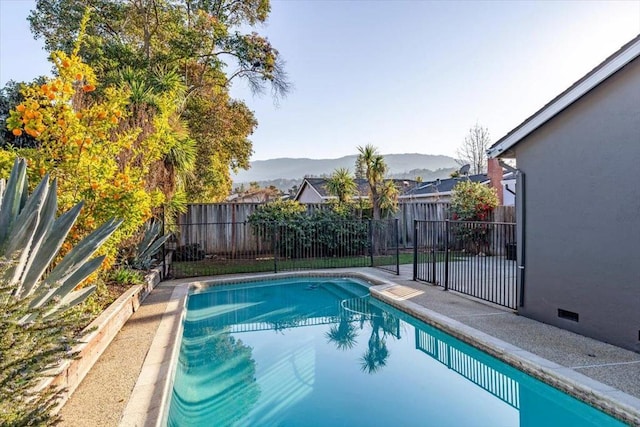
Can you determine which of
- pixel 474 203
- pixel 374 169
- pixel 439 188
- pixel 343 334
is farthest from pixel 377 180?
pixel 439 188

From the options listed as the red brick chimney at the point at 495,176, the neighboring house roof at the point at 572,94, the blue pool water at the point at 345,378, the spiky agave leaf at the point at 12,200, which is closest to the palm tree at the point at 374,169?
the blue pool water at the point at 345,378

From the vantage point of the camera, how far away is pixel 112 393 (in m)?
4.04

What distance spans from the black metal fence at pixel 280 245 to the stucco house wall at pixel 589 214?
7.08 m

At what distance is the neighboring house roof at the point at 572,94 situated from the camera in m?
5.02

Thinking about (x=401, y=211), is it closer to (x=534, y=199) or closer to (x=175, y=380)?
(x=534, y=199)

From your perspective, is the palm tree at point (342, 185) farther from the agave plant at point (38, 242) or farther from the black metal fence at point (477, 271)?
the agave plant at point (38, 242)

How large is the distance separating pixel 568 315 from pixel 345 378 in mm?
3508

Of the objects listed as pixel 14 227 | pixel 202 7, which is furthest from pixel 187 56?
pixel 14 227

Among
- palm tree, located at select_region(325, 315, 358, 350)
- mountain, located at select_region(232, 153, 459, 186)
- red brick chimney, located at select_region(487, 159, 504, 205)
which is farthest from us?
mountain, located at select_region(232, 153, 459, 186)

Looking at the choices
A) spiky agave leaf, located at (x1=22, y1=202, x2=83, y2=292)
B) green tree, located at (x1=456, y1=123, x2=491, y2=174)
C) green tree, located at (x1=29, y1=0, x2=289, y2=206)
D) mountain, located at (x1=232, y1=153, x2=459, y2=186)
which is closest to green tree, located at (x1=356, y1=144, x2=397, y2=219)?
green tree, located at (x1=29, y1=0, x2=289, y2=206)

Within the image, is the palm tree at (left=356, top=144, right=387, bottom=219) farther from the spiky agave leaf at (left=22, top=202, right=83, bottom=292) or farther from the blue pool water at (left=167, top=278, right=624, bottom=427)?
the spiky agave leaf at (left=22, top=202, right=83, bottom=292)

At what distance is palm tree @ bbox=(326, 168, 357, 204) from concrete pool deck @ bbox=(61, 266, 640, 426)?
27.5 ft

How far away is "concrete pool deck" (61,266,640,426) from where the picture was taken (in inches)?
146

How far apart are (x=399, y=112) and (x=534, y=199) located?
38.0 ft
